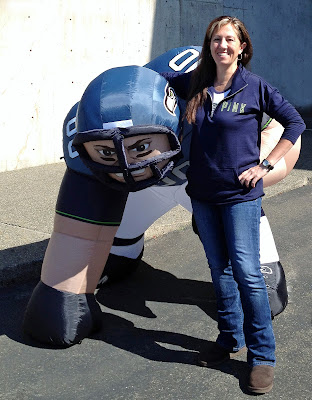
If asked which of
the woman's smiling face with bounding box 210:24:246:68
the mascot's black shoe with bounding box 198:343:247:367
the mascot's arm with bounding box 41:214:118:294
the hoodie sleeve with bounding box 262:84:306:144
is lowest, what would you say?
the mascot's black shoe with bounding box 198:343:247:367

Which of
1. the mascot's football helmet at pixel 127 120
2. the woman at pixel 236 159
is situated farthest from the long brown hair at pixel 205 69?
the mascot's football helmet at pixel 127 120

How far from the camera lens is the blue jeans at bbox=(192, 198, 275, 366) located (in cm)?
317

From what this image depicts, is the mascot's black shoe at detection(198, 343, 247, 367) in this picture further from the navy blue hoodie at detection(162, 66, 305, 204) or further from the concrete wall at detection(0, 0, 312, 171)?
the concrete wall at detection(0, 0, 312, 171)

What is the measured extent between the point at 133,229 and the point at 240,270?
1589 mm

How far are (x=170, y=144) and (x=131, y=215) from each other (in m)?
1.36

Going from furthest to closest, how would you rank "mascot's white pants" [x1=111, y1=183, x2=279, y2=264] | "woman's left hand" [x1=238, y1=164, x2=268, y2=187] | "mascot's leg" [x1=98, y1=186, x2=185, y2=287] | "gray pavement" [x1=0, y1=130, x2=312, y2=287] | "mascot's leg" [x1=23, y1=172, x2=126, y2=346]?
"gray pavement" [x1=0, y1=130, x2=312, y2=287], "mascot's leg" [x1=98, y1=186, x2=185, y2=287], "mascot's white pants" [x1=111, y1=183, x2=279, y2=264], "mascot's leg" [x1=23, y1=172, x2=126, y2=346], "woman's left hand" [x1=238, y1=164, x2=268, y2=187]

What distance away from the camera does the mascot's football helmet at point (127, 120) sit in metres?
3.18

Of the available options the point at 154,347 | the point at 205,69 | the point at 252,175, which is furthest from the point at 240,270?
the point at 205,69

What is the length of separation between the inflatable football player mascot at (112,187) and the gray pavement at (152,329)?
17 centimetres

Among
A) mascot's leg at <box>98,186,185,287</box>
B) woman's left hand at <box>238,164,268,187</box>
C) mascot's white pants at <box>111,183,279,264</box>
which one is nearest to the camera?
woman's left hand at <box>238,164,268,187</box>

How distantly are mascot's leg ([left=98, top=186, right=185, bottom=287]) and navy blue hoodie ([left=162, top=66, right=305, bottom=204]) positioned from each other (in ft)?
4.18

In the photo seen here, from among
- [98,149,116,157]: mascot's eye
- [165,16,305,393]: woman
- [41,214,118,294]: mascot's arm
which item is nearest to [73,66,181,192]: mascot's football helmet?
[98,149,116,157]: mascot's eye

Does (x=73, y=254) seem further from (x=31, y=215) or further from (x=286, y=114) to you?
(x=31, y=215)

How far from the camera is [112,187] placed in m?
3.44
